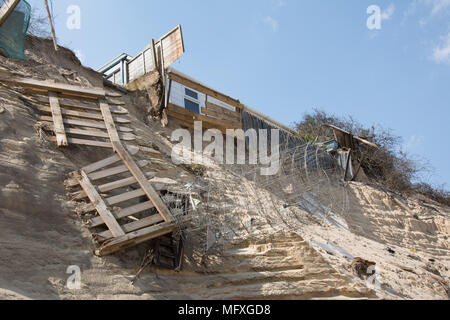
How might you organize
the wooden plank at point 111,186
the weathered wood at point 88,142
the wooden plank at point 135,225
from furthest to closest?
the weathered wood at point 88,142, the wooden plank at point 111,186, the wooden plank at point 135,225

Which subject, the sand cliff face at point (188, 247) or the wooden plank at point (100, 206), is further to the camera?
the wooden plank at point (100, 206)

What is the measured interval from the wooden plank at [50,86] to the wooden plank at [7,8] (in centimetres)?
96

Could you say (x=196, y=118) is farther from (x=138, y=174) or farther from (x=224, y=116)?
(x=138, y=174)

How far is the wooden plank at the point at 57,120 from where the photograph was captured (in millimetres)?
6578

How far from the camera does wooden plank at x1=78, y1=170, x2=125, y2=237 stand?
5309mm

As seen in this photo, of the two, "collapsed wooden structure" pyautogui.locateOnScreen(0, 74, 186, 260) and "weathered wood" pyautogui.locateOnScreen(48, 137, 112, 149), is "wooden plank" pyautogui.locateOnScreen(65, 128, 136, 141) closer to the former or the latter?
"collapsed wooden structure" pyautogui.locateOnScreen(0, 74, 186, 260)

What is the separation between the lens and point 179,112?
1099 centimetres

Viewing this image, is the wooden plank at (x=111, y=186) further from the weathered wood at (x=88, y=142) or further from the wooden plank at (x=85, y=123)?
the wooden plank at (x=85, y=123)

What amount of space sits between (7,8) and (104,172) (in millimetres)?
3700

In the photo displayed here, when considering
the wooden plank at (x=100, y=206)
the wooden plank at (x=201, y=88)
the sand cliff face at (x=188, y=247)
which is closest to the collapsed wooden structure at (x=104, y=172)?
the wooden plank at (x=100, y=206)

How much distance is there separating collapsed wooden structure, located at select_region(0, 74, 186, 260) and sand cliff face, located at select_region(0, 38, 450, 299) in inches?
7.9

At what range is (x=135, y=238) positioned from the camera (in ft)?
17.2
